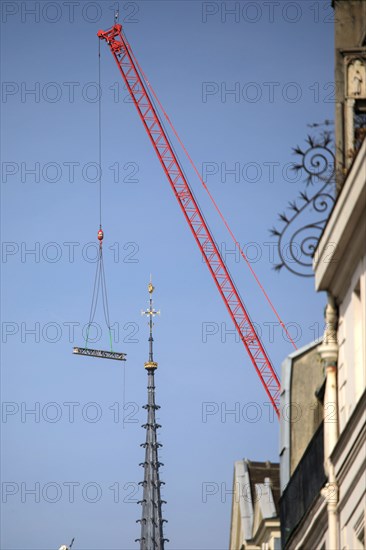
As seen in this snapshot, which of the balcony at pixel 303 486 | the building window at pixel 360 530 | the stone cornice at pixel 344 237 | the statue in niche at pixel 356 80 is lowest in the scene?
the building window at pixel 360 530

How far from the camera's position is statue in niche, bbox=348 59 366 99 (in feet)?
110

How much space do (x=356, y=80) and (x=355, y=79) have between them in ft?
0.14

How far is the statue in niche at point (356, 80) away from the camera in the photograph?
3341cm

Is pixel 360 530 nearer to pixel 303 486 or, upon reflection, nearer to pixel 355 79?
pixel 303 486

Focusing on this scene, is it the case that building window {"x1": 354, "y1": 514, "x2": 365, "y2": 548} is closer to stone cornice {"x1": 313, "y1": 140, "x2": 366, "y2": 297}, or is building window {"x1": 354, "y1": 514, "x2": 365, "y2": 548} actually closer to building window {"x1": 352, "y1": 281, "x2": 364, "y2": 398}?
building window {"x1": 352, "y1": 281, "x2": 364, "y2": 398}

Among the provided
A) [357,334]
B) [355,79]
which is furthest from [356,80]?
[357,334]

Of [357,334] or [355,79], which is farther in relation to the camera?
[355,79]

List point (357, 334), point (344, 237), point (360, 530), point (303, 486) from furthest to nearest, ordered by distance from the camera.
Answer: point (303, 486) → point (357, 334) → point (360, 530) → point (344, 237)

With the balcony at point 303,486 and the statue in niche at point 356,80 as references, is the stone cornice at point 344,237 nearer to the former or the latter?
the statue in niche at point 356,80

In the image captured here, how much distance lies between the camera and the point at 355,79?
33.5 meters

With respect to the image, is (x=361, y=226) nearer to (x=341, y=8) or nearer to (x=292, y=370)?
(x=341, y=8)

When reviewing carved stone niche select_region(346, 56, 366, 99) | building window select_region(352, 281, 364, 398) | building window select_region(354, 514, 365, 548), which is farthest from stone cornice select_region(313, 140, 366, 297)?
building window select_region(354, 514, 365, 548)

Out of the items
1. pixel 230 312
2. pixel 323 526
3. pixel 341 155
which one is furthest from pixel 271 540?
pixel 230 312

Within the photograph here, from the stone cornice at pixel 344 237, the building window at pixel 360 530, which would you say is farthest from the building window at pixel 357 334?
the building window at pixel 360 530
